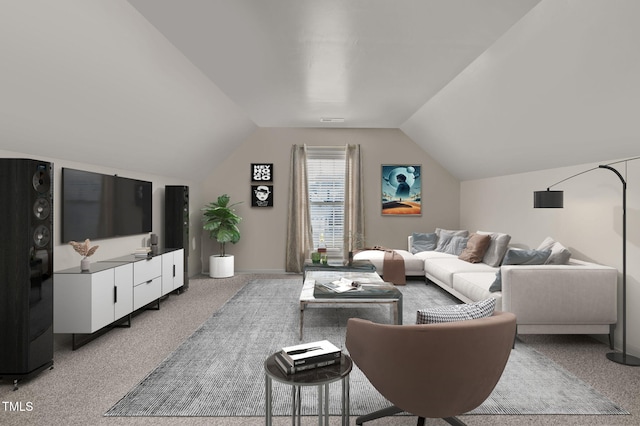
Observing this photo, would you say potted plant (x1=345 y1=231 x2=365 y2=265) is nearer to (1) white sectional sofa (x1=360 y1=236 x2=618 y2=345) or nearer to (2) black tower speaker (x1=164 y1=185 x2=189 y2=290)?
(2) black tower speaker (x1=164 y1=185 x2=189 y2=290)

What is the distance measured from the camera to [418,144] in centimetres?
739

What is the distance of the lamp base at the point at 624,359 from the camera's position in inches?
121

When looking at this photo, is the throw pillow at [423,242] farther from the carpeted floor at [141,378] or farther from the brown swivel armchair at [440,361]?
the brown swivel armchair at [440,361]

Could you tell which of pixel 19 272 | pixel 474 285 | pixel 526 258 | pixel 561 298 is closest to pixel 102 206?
pixel 19 272

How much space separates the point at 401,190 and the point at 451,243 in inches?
61.1

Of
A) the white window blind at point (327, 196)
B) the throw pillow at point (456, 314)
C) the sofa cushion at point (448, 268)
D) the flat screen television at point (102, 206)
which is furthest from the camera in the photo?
the white window blind at point (327, 196)

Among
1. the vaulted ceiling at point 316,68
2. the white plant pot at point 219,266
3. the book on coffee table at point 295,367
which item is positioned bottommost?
the white plant pot at point 219,266

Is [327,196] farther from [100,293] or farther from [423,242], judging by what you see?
[100,293]

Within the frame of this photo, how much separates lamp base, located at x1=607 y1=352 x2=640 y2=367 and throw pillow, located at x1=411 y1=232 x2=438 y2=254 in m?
3.70

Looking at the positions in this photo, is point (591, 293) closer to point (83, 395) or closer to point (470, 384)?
point (470, 384)

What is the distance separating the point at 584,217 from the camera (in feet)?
13.1

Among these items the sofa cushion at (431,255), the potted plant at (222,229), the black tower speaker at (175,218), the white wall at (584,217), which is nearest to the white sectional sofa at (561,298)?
the white wall at (584,217)

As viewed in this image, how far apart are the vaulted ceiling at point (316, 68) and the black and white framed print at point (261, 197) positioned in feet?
7.43

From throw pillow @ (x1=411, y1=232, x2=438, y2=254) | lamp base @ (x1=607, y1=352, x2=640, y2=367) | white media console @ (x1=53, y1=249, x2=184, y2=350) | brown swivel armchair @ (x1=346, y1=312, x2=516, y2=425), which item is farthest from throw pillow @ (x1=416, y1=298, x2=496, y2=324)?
throw pillow @ (x1=411, y1=232, x2=438, y2=254)
